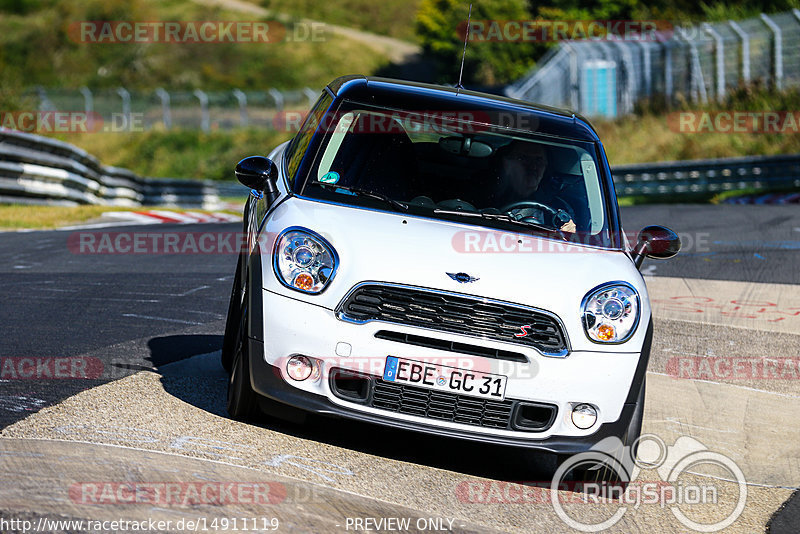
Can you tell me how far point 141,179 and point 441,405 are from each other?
20.3 metres

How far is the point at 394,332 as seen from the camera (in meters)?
4.72

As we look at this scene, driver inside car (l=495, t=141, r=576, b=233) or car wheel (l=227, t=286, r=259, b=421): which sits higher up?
driver inside car (l=495, t=141, r=576, b=233)

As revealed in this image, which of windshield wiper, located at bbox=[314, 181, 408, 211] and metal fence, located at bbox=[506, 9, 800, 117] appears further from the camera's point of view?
metal fence, located at bbox=[506, 9, 800, 117]

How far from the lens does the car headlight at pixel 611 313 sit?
4.91 metres

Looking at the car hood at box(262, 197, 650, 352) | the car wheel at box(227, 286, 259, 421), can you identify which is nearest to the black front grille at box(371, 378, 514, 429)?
the car hood at box(262, 197, 650, 352)

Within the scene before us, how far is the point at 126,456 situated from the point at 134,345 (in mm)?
2410

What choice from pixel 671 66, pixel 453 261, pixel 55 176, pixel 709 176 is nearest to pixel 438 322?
pixel 453 261

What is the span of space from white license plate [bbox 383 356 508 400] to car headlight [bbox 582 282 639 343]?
1.53 feet

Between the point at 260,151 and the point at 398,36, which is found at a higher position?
the point at 398,36

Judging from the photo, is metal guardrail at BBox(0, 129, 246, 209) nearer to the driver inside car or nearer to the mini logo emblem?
the driver inside car

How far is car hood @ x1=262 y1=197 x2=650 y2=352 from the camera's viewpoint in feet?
15.8

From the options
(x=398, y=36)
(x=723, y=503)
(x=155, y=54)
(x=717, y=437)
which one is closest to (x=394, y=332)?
(x=723, y=503)

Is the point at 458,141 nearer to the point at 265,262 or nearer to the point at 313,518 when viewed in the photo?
the point at 265,262

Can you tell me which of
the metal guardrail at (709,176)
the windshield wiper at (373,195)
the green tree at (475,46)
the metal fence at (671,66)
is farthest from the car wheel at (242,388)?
the green tree at (475,46)
